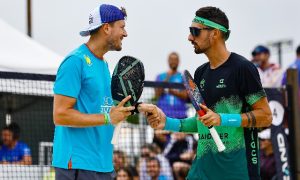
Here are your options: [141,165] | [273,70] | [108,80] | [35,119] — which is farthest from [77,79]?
[273,70]

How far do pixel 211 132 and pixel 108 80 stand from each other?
0.97 m

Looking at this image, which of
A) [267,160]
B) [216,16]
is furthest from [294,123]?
[216,16]

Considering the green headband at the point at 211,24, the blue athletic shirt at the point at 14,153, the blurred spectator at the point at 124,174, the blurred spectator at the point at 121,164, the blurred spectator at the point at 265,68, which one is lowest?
the blurred spectator at the point at 124,174

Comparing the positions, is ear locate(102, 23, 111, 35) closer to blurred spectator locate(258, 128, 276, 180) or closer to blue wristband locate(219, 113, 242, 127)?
blue wristband locate(219, 113, 242, 127)

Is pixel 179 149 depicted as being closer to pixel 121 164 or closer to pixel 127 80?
pixel 121 164

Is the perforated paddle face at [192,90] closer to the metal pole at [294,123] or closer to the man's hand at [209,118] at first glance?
the man's hand at [209,118]

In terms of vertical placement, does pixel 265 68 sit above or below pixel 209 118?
above

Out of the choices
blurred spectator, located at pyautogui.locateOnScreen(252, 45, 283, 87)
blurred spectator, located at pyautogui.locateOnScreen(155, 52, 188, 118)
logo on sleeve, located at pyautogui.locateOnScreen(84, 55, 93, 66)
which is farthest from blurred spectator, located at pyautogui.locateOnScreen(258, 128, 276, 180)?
logo on sleeve, located at pyautogui.locateOnScreen(84, 55, 93, 66)

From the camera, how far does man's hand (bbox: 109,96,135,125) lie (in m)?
6.27

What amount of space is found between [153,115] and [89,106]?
0.57 m

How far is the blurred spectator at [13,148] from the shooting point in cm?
1050

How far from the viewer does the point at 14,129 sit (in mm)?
11023

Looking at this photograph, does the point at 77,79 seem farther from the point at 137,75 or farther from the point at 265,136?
the point at 265,136

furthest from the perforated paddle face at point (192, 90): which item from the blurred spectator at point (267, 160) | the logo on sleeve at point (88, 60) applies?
the blurred spectator at point (267, 160)
